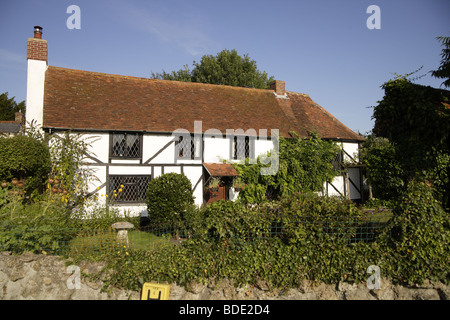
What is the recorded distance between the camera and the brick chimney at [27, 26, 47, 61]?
1269 centimetres

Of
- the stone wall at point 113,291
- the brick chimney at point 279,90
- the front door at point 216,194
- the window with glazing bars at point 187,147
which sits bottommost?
the stone wall at point 113,291

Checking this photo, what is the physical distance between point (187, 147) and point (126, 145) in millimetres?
2528

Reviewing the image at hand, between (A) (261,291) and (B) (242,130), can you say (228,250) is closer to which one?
(A) (261,291)

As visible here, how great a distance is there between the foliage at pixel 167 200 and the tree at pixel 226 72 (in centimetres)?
1912

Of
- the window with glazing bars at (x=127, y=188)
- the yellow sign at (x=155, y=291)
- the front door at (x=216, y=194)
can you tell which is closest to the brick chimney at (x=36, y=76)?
the window with glazing bars at (x=127, y=188)

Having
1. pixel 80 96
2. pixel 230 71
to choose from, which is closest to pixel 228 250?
pixel 80 96

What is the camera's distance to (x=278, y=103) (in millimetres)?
17453

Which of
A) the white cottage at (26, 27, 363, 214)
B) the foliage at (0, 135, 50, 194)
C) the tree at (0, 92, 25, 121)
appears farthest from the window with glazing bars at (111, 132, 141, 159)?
the tree at (0, 92, 25, 121)

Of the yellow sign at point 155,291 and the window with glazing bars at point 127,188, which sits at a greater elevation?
the window with glazing bars at point 127,188

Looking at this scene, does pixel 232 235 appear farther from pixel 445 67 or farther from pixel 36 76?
pixel 36 76

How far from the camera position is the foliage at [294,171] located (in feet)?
42.2

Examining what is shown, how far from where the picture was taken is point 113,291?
5.41 meters

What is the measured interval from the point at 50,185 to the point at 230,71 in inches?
829

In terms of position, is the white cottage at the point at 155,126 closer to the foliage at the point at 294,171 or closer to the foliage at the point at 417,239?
the foliage at the point at 294,171
